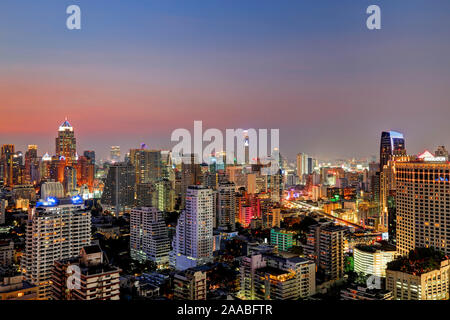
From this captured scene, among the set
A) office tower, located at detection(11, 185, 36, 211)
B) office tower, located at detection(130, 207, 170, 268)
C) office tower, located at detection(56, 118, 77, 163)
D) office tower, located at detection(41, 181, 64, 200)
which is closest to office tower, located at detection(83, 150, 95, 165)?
office tower, located at detection(56, 118, 77, 163)

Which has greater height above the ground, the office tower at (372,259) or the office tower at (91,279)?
the office tower at (91,279)

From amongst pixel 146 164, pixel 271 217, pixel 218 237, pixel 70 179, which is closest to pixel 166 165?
pixel 146 164

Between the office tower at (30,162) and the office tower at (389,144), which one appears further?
the office tower at (30,162)

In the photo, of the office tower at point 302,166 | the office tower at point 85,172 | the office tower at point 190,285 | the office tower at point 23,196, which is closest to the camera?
the office tower at point 190,285

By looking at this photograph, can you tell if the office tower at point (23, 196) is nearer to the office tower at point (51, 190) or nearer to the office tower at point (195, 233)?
the office tower at point (51, 190)

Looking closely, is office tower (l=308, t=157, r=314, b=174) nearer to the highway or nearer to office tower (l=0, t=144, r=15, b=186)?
the highway

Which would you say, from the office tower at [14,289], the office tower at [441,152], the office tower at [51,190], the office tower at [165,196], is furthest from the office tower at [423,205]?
the office tower at [165,196]
